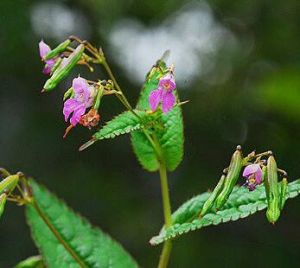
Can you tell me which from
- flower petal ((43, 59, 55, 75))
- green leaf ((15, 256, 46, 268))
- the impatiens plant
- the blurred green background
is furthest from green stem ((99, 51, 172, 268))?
the blurred green background

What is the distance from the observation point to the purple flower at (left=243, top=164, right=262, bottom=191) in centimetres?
113

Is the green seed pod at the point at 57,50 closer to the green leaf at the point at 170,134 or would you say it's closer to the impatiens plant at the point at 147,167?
the impatiens plant at the point at 147,167

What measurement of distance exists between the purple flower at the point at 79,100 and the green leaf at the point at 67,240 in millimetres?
252

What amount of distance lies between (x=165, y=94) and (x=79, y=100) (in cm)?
13

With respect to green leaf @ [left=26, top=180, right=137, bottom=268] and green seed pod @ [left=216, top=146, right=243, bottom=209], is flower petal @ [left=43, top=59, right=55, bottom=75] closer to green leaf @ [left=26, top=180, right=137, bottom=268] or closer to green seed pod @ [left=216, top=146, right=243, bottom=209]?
green leaf @ [left=26, top=180, right=137, bottom=268]

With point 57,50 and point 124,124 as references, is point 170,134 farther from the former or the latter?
point 57,50

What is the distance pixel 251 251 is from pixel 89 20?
129 centimetres

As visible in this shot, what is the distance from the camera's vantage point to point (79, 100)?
1175 mm

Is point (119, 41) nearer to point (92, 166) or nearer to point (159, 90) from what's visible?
point (92, 166)

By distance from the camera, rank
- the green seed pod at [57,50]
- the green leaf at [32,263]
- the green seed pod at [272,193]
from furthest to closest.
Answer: the green leaf at [32,263], the green seed pod at [57,50], the green seed pod at [272,193]

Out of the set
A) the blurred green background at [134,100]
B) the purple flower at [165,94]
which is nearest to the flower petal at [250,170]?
the purple flower at [165,94]

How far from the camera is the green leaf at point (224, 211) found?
1179 millimetres

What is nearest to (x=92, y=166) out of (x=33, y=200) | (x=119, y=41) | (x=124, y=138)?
(x=124, y=138)

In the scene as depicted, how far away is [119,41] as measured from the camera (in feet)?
11.8
